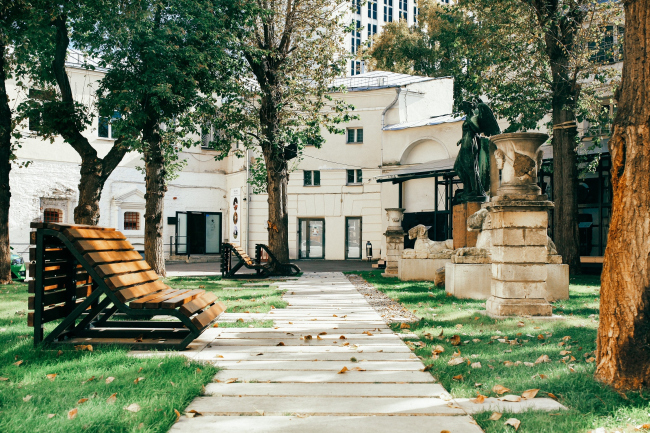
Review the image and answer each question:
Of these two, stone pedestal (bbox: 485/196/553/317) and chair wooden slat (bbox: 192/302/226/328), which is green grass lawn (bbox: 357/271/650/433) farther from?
chair wooden slat (bbox: 192/302/226/328)

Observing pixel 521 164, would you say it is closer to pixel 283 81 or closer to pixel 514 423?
pixel 514 423

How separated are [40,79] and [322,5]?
8258 millimetres

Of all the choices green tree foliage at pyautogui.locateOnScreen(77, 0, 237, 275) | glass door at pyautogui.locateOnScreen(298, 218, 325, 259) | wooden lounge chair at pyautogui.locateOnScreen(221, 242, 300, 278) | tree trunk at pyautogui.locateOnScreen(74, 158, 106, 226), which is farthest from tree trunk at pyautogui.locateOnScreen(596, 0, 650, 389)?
glass door at pyautogui.locateOnScreen(298, 218, 325, 259)

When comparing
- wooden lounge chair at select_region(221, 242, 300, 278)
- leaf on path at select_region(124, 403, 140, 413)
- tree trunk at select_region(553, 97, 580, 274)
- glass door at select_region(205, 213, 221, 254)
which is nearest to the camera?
leaf on path at select_region(124, 403, 140, 413)

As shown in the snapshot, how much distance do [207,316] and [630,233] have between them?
3.67m

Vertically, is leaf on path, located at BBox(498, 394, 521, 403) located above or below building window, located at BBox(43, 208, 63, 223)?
below

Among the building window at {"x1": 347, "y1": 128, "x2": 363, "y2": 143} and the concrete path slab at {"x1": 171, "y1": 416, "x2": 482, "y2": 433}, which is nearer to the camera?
the concrete path slab at {"x1": 171, "y1": 416, "x2": 482, "y2": 433}

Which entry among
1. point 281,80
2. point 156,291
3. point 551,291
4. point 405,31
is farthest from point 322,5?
point 405,31

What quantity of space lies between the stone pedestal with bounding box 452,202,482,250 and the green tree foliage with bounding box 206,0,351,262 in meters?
5.58

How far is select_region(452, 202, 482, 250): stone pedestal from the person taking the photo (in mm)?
11984

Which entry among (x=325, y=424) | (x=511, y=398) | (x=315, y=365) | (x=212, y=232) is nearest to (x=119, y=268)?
(x=315, y=365)

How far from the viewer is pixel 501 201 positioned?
23.6 feet

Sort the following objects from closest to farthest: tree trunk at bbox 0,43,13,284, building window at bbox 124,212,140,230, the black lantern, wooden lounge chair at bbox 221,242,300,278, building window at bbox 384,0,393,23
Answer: tree trunk at bbox 0,43,13,284 → wooden lounge chair at bbox 221,242,300,278 → building window at bbox 124,212,140,230 → the black lantern → building window at bbox 384,0,393,23

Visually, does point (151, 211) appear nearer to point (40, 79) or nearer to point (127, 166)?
point (40, 79)
